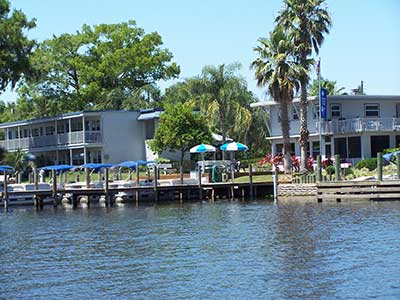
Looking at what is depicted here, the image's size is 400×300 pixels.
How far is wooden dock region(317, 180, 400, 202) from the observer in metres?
43.6

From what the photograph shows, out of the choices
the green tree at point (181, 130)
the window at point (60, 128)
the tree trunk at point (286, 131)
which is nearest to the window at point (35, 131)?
the window at point (60, 128)

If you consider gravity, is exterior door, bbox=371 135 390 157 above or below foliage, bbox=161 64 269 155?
below

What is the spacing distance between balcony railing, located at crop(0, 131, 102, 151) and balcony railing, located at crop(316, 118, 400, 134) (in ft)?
77.4

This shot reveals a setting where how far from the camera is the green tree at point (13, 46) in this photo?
215 feet

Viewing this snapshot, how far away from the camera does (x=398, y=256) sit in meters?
24.4

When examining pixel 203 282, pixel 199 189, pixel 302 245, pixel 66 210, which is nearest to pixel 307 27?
pixel 199 189

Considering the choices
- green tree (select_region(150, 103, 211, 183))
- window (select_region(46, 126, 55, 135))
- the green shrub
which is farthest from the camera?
window (select_region(46, 126, 55, 135))

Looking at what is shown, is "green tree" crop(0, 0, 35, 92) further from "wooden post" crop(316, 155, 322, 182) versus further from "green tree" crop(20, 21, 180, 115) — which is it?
"wooden post" crop(316, 155, 322, 182)

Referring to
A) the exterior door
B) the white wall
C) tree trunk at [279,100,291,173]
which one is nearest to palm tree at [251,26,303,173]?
tree trunk at [279,100,291,173]

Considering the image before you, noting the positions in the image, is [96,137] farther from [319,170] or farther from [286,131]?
[319,170]

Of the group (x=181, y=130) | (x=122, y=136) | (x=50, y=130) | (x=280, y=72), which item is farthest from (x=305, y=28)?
(x=50, y=130)

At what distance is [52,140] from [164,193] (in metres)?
24.3

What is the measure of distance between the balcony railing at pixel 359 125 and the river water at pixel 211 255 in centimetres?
1601

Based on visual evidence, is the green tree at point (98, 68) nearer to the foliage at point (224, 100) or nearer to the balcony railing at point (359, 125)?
the foliage at point (224, 100)
